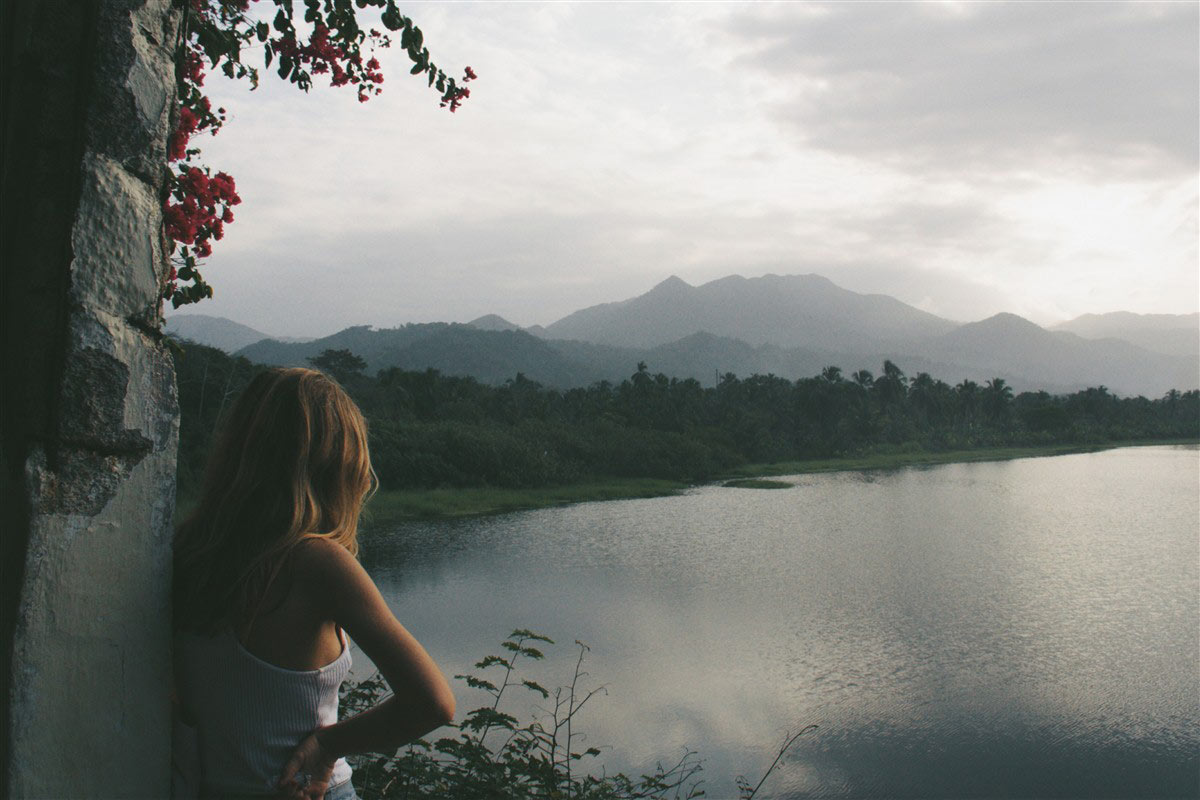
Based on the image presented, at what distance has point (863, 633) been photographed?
11.7 metres

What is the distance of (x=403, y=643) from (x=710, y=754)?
23.7 ft

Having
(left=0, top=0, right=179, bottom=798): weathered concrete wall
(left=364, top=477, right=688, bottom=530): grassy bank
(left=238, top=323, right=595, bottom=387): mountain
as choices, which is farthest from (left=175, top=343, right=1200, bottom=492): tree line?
(left=238, top=323, right=595, bottom=387): mountain

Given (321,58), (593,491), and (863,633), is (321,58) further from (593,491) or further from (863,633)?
(593,491)

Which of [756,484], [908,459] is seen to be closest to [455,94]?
[756,484]

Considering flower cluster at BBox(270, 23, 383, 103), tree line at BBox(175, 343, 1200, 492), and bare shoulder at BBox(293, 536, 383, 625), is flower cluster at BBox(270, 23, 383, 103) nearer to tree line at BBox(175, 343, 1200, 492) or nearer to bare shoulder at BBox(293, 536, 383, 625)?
bare shoulder at BBox(293, 536, 383, 625)

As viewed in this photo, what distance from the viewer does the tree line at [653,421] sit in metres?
30.2

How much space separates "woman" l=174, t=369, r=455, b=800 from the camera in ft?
4.21

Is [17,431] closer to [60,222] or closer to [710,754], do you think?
[60,222]

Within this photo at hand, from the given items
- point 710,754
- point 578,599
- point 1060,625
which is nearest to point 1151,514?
point 1060,625

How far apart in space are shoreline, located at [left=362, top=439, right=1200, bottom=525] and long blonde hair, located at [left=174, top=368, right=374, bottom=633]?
16.1m

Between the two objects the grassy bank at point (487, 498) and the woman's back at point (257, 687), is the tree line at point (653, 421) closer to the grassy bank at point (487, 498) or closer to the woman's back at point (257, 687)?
the grassy bank at point (487, 498)

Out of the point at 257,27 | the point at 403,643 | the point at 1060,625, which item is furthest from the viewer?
the point at 1060,625

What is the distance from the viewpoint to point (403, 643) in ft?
4.18

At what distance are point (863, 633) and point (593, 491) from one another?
2030 centimetres
